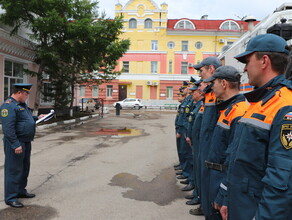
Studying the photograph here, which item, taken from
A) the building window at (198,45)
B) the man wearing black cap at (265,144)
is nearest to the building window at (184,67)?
the building window at (198,45)

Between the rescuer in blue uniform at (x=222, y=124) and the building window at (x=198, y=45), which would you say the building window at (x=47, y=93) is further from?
the building window at (x=198, y=45)

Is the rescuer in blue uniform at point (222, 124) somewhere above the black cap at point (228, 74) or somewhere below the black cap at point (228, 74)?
below

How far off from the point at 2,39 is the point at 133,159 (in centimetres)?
1011

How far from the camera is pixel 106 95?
39500mm

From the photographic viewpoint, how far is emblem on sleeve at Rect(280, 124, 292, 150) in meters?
1.50

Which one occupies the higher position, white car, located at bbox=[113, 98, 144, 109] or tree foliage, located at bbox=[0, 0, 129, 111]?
tree foliage, located at bbox=[0, 0, 129, 111]

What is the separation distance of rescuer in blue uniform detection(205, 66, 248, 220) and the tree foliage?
11696 millimetres

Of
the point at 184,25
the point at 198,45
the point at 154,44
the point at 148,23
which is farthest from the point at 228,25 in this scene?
the point at 148,23

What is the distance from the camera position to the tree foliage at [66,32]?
43.4 ft

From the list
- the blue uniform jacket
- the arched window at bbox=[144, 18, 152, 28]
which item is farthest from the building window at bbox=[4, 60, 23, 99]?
the arched window at bbox=[144, 18, 152, 28]

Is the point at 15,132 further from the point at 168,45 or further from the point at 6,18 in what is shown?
the point at 168,45

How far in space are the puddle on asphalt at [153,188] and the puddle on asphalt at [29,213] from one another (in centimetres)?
134

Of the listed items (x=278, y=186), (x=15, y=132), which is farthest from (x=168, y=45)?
(x=278, y=186)

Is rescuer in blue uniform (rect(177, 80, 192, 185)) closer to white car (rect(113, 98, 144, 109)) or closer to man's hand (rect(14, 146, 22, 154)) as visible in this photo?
man's hand (rect(14, 146, 22, 154))
